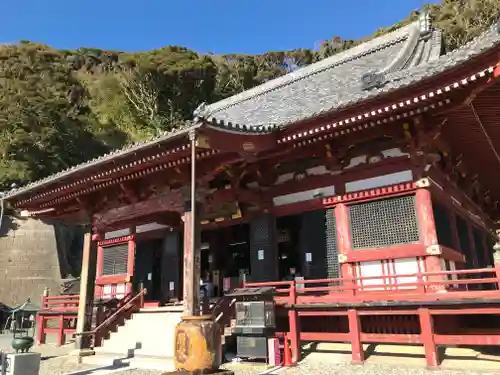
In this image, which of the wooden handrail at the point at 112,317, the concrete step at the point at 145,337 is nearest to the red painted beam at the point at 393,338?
the concrete step at the point at 145,337

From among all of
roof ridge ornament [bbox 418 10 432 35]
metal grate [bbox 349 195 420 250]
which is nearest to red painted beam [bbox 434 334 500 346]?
metal grate [bbox 349 195 420 250]

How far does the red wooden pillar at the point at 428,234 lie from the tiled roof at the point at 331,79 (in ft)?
9.90

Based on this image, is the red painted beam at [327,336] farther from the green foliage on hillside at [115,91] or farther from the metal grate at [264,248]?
the green foliage on hillside at [115,91]

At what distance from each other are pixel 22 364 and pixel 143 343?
11.2 ft

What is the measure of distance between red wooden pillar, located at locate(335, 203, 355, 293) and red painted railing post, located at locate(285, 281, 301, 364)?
1466 millimetres

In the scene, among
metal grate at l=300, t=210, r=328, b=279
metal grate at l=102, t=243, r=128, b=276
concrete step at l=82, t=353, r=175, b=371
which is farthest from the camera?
metal grate at l=102, t=243, r=128, b=276

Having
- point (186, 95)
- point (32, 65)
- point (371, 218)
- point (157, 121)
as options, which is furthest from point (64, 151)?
point (371, 218)

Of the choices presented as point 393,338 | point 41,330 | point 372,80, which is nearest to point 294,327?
point 393,338

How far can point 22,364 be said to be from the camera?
7.61m

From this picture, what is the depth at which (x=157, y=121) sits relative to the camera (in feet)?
140

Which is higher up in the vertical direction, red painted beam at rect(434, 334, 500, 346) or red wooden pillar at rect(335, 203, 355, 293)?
red wooden pillar at rect(335, 203, 355, 293)

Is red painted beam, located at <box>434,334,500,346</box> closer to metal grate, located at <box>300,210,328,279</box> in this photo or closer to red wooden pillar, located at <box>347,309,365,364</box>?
red wooden pillar, located at <box>347,309,365,364</box>

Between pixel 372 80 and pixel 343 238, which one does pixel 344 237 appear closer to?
pixel 343 238

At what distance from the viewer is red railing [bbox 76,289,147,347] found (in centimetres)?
1138
